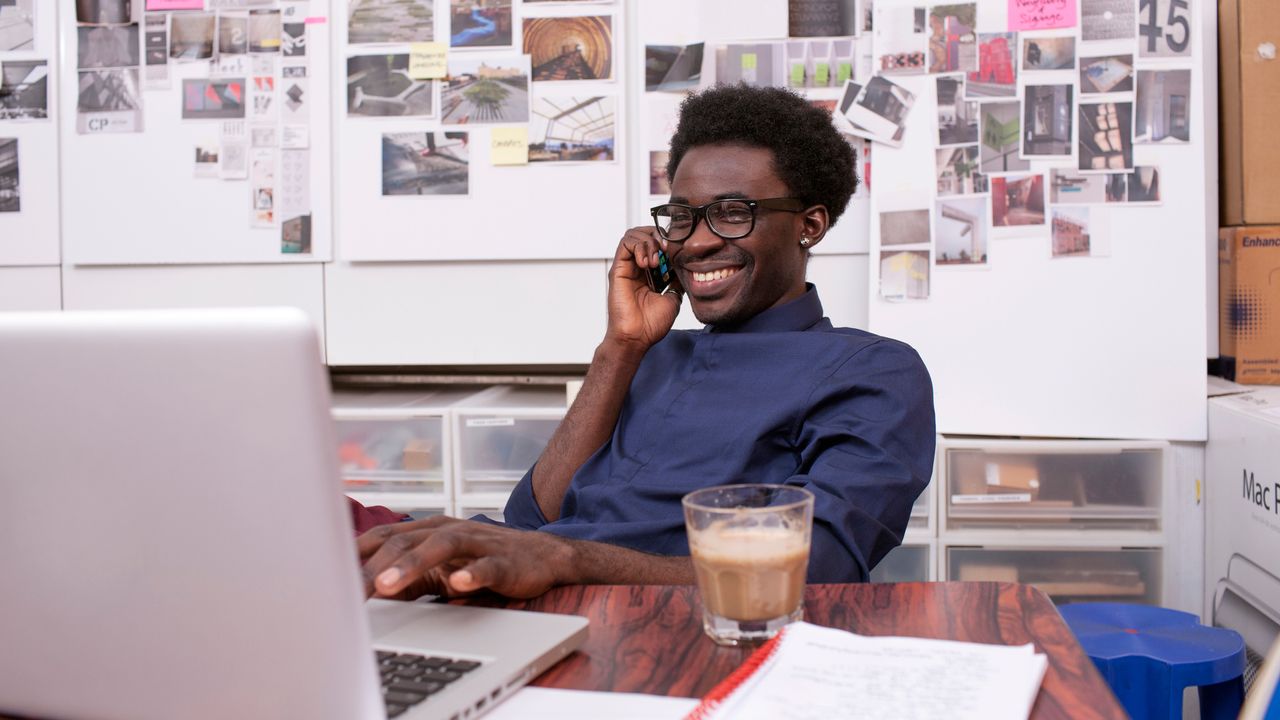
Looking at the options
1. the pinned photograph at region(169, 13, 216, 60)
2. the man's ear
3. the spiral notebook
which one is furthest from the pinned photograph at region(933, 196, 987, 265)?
the pinned photograph at region(169, 13, 216, 60)

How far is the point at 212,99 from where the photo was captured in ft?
8.22

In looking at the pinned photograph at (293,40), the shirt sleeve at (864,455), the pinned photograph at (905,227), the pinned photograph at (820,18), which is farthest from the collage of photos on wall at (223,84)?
the shirt sleeve at (864,455)

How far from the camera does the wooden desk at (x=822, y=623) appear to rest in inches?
26.0

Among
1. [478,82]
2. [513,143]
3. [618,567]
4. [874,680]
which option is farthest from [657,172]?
[874,680]

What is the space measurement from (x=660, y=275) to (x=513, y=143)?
3.14ft

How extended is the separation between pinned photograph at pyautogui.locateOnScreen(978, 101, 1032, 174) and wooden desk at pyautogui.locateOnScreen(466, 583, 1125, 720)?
153 centimetres

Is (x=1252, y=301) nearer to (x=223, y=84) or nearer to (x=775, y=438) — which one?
(x=775, y=438)

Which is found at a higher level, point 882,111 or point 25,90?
point 25,90

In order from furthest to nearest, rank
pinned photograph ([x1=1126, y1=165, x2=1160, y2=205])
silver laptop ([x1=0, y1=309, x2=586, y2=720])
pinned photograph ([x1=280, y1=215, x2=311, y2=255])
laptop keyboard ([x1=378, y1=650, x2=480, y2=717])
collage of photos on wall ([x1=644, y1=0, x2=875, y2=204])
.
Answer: pinned photograph ([x1=280, y1=215, x2=311, y2=255]) → collage of photos on wall ([x1=644, y1=0, x2=875, y2=204]) → pinned photograph ([x1=1126, y1=165, x2=1160, y2=205]) → laptop keyboard ([x1=378, y1=650, x2=480, y2=717]) → silver laptop ([x1=0, y1=309, x2=586, y2=720])

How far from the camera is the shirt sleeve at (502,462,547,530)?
141 centimetres

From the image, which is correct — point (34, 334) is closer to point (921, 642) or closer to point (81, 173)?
point (921, 642)

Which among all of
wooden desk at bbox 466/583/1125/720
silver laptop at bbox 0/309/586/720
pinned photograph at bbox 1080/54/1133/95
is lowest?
wooden desk at bbox 466/583/1125/720

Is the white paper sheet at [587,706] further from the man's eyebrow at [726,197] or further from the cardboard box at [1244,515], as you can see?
the cardboard box at [1244,515]

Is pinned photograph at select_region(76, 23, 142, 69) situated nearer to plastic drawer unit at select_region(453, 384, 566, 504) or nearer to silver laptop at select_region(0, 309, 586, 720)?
plastic drawer unit at select_region(453, 384, 566, 504)
